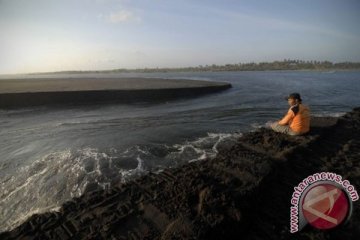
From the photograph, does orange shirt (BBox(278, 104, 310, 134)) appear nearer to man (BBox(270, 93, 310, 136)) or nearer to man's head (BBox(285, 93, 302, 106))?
man (BBox(270, 93, 310, 136))

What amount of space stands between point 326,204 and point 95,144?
28.0ft

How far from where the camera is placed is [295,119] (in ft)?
Answer: 26.2

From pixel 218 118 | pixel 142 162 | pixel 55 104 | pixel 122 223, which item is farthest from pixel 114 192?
pixel 55 104

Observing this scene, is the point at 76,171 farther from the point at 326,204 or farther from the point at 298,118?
the point at 298,118

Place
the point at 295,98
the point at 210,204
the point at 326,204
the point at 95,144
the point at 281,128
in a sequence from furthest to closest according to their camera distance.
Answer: the point at 95,144 → the point at 281,128 → the point at 295,98 → the point at 210,204 → the point at 326,204

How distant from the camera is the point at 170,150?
8.78 metres

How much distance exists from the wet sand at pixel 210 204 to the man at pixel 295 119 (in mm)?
1001

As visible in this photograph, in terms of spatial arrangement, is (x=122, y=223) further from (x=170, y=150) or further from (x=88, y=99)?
(x=88, y=99)

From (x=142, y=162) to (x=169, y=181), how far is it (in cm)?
224

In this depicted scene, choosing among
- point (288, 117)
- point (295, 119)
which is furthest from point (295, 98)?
point (295, 119)

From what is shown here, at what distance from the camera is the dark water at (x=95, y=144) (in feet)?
20.8

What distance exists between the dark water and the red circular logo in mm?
4696

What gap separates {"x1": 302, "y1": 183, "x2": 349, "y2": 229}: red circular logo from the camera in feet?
10.2

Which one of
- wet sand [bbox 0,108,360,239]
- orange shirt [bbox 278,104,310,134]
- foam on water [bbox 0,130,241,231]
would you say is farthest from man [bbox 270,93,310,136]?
foam on water [bbox 0,130,241,231]
